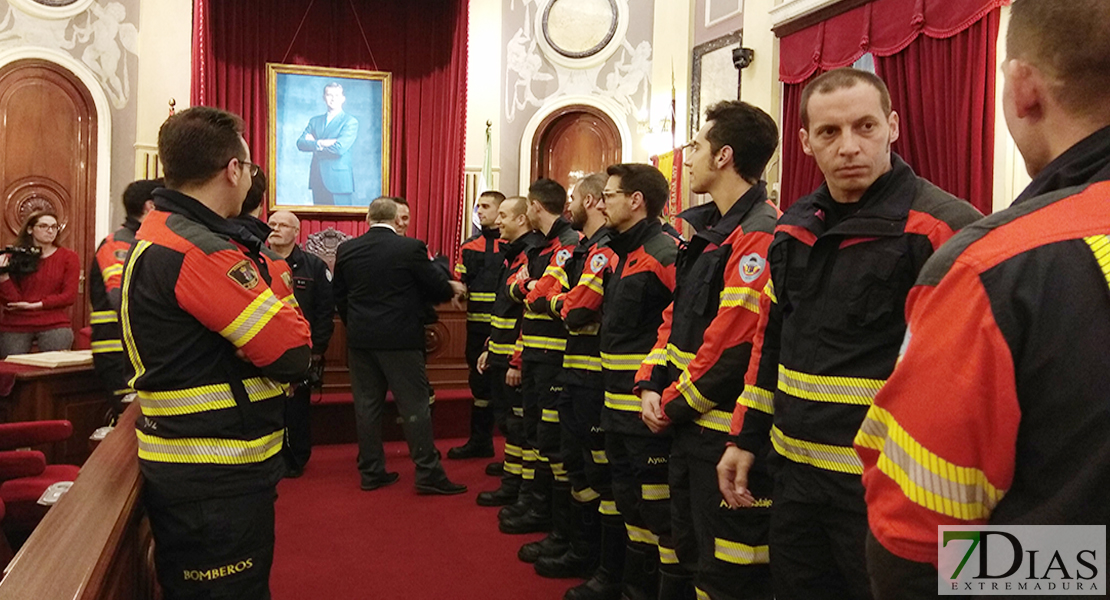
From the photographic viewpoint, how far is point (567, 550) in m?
3.59

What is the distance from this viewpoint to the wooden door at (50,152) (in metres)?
7.18

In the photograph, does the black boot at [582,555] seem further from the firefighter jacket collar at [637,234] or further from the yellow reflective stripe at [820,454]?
the yellow reflective stripe at [820,454]

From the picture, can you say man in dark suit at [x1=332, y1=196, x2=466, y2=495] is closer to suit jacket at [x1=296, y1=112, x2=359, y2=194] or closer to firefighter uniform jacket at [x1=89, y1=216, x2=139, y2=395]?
firefighter uniform jacket at [x1=89, y1=216, x2=139, y2=395]

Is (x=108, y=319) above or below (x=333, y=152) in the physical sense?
below

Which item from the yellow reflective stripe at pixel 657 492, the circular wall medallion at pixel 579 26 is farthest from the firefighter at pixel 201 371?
the circular wall medallion at pixel 579 26

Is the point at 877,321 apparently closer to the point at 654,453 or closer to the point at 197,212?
the point at 654,453

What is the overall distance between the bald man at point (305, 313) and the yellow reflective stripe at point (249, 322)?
285 centimetres

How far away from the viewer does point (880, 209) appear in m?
1.62

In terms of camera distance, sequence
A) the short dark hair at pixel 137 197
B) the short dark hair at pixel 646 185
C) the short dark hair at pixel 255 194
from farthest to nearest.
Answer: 1. the short dark hair at pixel 137 197
2. the short dark hair at pixel 255 194
3. the short dark hair at pixel 646 185

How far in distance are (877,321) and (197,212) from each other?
1.58 metres

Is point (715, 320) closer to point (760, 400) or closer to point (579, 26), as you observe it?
point (760, 400)

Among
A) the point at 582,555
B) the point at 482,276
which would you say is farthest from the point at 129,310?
the point at 482,276

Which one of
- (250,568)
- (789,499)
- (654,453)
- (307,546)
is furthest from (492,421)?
(789,499)

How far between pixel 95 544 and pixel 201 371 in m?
0.50
